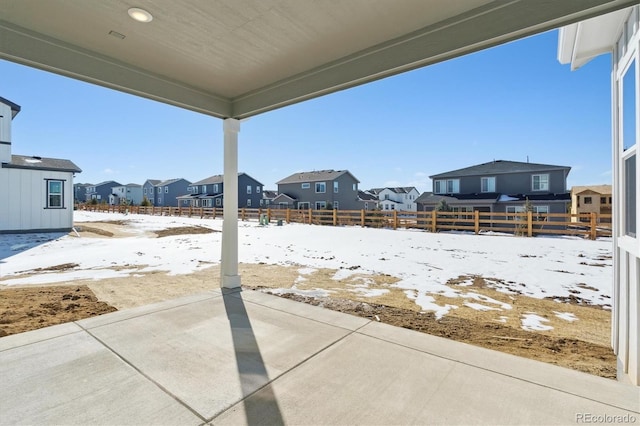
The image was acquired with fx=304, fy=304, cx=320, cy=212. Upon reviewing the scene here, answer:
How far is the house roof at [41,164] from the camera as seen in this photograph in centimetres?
1181

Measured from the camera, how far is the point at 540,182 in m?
18.0

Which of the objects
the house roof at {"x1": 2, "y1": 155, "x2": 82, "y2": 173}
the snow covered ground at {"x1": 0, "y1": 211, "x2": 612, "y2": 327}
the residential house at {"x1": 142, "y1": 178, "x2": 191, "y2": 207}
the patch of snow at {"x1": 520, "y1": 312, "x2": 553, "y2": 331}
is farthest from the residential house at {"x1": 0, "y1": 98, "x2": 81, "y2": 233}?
the residential house at {"x1": 142, "y1": 178, "x2": 191, "y2": 207}

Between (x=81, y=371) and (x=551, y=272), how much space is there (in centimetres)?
782

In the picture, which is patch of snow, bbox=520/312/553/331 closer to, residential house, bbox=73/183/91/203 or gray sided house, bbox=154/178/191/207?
gray sided house, bbox=154/178/191/207

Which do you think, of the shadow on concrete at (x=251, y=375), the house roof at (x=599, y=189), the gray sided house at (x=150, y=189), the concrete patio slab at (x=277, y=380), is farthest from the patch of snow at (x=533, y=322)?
the gray sided house at (x=150, y=189)

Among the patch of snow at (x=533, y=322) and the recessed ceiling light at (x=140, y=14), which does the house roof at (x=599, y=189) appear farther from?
the recessed ceiling light at (x=140, y=14)

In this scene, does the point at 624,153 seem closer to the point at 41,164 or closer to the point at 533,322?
the point at 533,322

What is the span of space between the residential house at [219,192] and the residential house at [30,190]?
2147 centimetres

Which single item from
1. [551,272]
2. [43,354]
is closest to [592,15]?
[43,354]

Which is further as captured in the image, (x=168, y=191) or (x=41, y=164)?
(x=168, y=191)

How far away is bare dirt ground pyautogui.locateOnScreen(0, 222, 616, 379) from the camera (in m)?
3.12

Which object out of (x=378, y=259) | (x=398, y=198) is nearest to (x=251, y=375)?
(x=378, y=259)

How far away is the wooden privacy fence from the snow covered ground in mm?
1667

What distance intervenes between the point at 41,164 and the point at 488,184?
23.0 m
